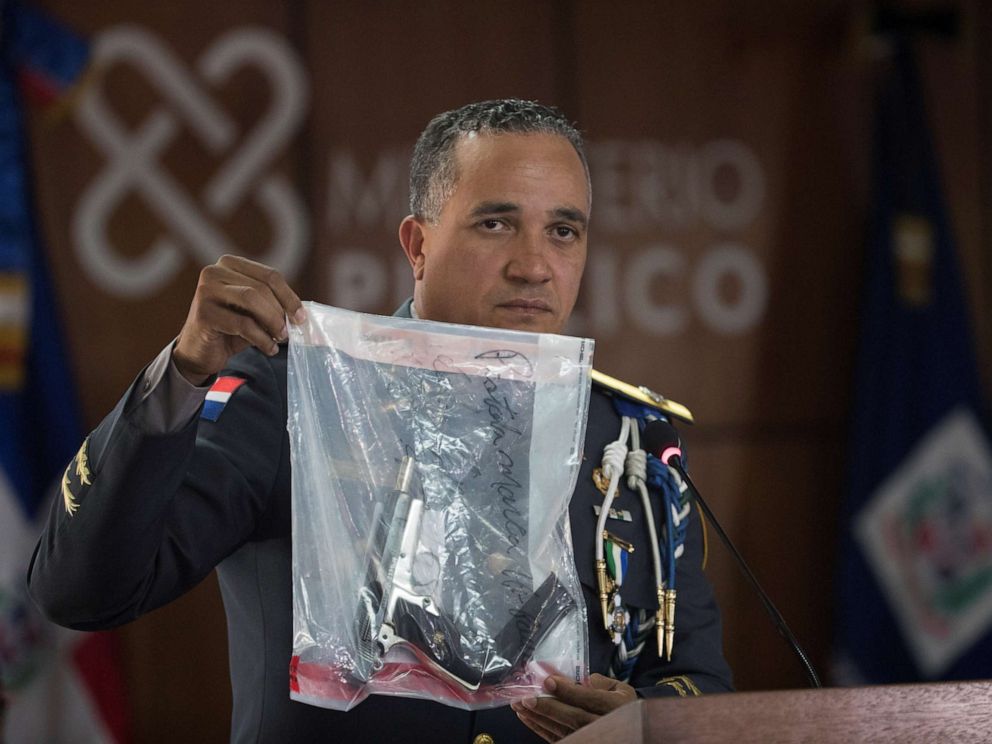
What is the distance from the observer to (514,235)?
1.58 meters

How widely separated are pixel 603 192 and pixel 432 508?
2.44 m

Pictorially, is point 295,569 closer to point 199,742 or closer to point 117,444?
point 117,444

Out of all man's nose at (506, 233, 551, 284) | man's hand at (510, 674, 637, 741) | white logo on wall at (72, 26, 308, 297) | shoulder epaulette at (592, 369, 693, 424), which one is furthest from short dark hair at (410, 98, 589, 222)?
white logo on wall at (72, 26, 308, 297)

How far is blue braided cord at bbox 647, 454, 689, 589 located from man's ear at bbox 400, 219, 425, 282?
0.44m

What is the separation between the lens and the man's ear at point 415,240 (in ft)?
5.63

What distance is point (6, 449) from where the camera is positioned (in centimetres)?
297

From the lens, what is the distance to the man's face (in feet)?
5.13

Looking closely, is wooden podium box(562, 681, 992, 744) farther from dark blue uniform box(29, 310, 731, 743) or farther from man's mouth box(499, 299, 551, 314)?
man's mouth box(499, 299, 551, 314)

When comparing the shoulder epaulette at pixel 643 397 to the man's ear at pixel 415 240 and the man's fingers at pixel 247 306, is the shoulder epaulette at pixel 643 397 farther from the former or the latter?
the man's fingers at pixel 247 306

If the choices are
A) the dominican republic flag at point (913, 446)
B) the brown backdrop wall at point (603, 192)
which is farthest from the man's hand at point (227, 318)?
the dominican republic flag at point (913, 446)

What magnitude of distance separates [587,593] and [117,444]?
24.5 inches

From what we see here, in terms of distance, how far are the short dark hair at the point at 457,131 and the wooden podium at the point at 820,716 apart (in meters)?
0.88

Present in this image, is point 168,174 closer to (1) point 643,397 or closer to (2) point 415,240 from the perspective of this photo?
(2) point 415,240

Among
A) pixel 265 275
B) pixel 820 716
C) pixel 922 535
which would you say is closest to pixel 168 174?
pixel 265 275
